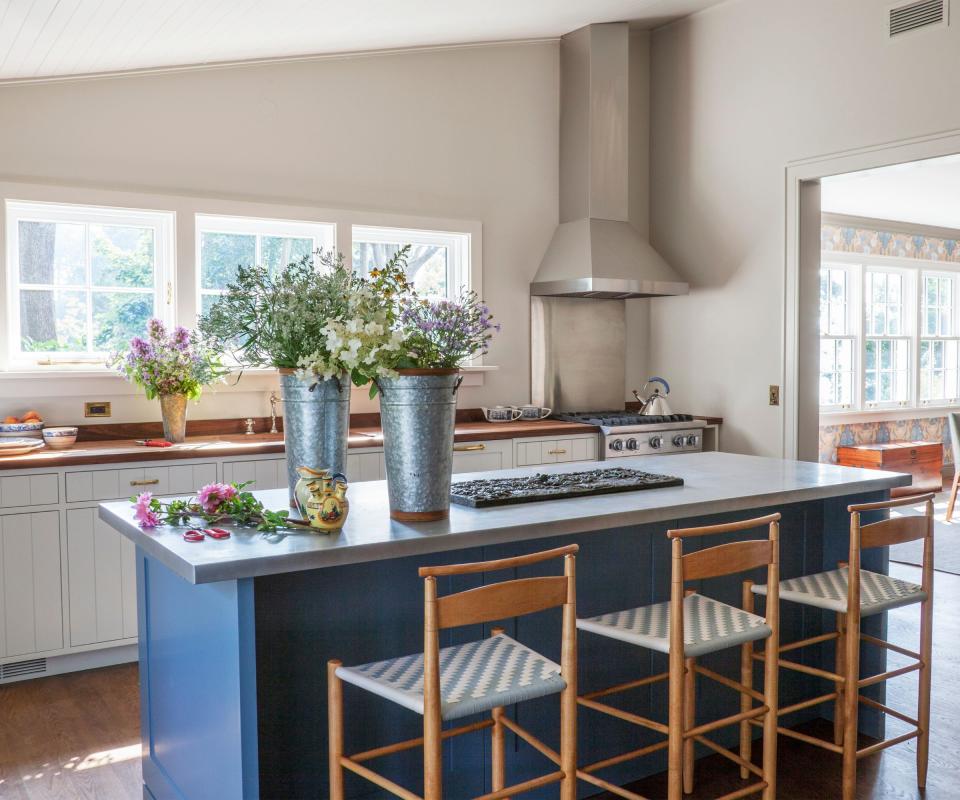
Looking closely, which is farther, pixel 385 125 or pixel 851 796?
pixel 385 125

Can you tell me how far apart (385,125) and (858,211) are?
5526 mm

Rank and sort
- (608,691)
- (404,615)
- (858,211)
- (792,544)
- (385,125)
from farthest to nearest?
(858,211) < (385,125) < (792,544) < (608,691) < (404,615)

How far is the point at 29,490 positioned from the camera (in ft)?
12.0

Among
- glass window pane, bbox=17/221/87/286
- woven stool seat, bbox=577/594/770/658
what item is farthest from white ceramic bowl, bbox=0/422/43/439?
woven stool seat, bbox=577/594/770/658

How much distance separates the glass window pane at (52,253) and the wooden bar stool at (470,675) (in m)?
3.10

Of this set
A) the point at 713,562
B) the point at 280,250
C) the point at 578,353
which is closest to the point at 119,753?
the point at 713,562

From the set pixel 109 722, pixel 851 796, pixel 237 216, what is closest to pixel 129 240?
pixel 237 216

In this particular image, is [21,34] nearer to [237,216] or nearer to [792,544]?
[237,216]

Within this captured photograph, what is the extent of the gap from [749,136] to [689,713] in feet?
12.6

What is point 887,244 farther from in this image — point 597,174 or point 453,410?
point 453,410

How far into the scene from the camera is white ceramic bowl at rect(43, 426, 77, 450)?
3.96 metres

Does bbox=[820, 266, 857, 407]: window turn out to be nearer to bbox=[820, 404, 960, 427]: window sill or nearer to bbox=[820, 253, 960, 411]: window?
bbox=[820, 253, 960, 411]: window

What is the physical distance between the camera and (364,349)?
2.18m

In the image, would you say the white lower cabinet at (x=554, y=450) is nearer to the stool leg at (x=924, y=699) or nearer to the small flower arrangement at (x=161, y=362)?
the small flower arrangement at (x=161, y=362)
